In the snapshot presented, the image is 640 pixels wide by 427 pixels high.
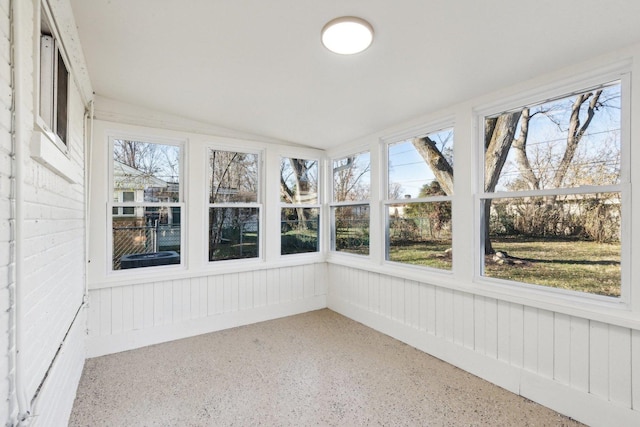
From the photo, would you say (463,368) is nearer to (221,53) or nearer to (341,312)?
(341,312)

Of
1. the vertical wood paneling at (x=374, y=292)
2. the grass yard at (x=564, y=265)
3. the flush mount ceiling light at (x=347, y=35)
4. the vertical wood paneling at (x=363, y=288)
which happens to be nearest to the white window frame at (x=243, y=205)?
the vertical wood paneling at (x=363, y=288)

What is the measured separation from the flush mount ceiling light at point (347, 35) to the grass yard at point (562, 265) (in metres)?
1.85

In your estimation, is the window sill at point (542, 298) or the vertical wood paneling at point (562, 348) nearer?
the window sill at point (542, 298)

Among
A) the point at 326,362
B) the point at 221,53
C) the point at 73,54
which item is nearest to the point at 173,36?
the point at 221,53

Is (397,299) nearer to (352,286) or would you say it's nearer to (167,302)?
(352,286)

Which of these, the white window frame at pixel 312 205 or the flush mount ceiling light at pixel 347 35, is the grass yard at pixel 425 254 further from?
the flush mount ceiling light at pixel 347 35

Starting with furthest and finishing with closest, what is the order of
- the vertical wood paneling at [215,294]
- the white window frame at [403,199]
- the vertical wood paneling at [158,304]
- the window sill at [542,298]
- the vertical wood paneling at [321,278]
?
the vertical wood paneling at [321,278]
the vertical wood paneling at [215,294]
the vertical wood paneling at [158,304]
the white window frame at [403,199]
the window sill at [542,298]

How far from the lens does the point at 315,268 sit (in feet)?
14.4

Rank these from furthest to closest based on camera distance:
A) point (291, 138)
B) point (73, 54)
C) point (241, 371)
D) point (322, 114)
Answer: point (291, 138)
point (322, 114)
point (241, 371)
point (73, 54)

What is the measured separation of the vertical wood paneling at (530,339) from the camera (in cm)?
226

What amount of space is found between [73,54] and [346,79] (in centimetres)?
190

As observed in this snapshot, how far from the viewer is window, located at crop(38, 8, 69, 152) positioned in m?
1.63

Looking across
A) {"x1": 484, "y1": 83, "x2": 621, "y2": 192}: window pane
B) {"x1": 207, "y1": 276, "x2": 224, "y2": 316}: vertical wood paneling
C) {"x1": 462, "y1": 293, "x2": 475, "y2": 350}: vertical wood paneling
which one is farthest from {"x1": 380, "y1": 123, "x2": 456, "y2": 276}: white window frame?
{"x1": 207, "y1": 276, "x2": 224, "y2": 316}: vertical wood paneling

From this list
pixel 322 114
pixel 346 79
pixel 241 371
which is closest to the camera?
pixel 346 79
